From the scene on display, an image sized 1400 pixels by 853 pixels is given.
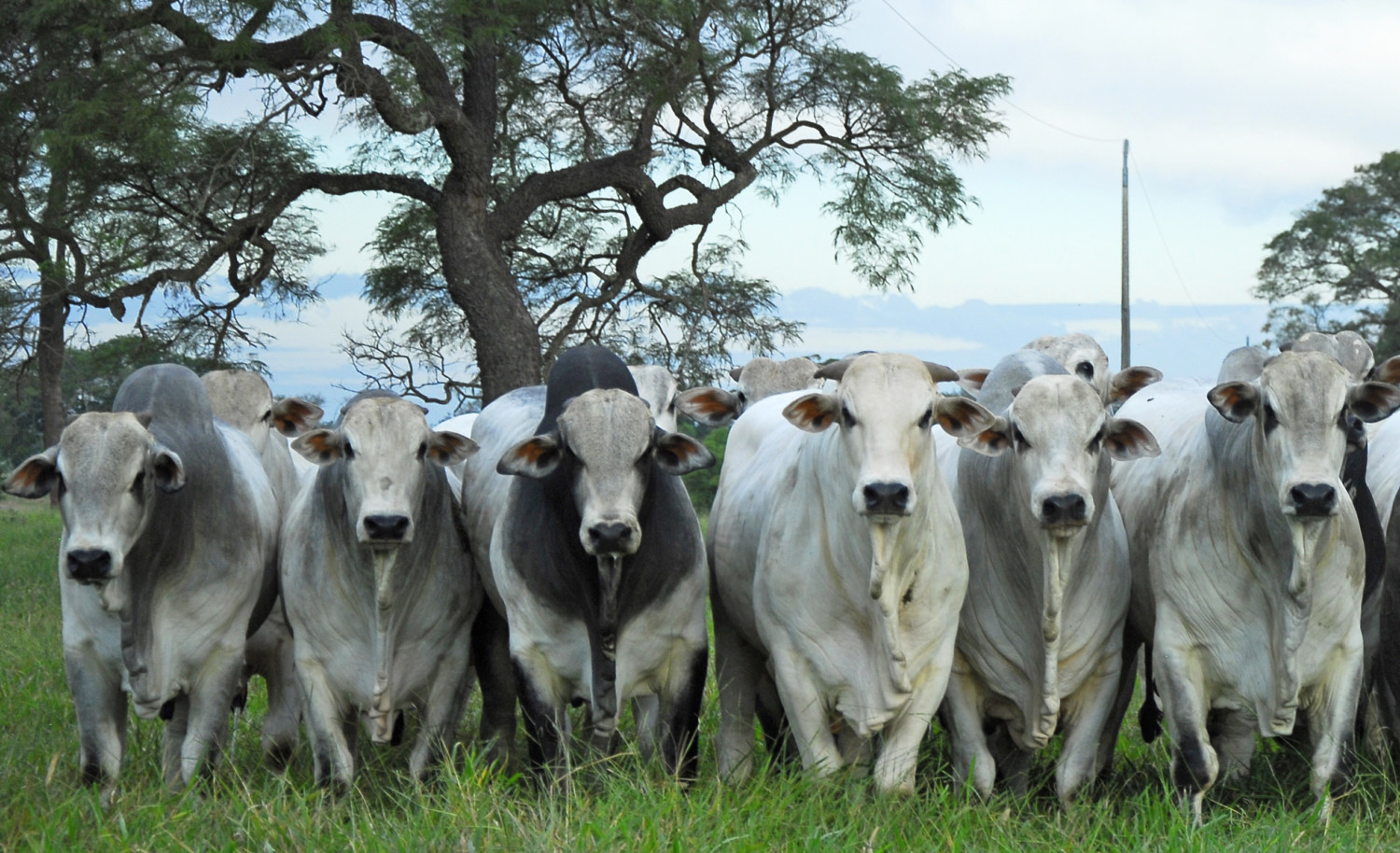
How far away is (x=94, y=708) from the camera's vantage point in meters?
5.64

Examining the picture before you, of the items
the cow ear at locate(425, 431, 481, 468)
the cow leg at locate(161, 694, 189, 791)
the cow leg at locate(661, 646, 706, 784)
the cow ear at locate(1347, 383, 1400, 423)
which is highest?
the cow ear at locate(1347, 383, 1400, 423)

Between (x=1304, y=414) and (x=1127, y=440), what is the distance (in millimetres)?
605

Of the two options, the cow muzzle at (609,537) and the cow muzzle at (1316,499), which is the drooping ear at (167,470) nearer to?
the cow muzzle at (609,537)

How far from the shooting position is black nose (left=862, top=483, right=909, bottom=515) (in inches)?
181

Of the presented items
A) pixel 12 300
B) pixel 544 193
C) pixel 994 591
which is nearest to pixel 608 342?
pixel 544 193

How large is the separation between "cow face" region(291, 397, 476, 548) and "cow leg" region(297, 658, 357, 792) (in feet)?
2.07

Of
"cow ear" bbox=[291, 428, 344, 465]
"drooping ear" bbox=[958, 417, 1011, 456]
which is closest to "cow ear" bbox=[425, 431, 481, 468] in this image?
"cow ear" bbox=[291, 428, 344, 465]

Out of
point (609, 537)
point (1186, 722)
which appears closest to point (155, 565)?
point (609, 537)

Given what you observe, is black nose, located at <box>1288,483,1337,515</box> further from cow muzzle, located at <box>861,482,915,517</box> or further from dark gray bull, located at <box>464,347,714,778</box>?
dark gray bull, located at <box>464,347,714,778</box>

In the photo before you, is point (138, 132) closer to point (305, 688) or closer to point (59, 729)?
point (59, 729)

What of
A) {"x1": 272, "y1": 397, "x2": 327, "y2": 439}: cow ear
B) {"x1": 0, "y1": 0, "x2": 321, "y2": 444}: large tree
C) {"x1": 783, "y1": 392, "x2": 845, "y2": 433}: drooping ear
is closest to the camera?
{"x1": 783, "y1": 392, "x2": 845, "y2": 433}: drooping ear

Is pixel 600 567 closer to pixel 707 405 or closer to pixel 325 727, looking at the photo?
pixel 325 727

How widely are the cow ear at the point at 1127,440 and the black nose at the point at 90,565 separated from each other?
3411mm

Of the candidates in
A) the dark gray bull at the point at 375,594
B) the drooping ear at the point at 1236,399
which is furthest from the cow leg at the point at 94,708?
the drooping ear at the point at 1236,399
